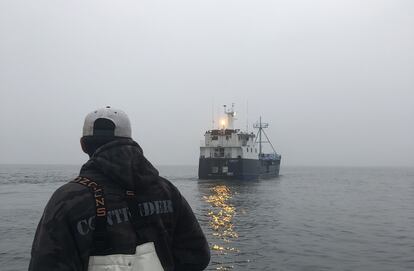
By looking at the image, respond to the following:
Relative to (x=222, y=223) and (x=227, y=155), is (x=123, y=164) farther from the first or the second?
(x=227, y=155)

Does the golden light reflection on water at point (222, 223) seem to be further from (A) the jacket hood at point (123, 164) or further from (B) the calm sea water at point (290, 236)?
(A) the jacket hood at point (123, 164)

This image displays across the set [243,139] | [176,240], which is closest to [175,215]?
[176,240]

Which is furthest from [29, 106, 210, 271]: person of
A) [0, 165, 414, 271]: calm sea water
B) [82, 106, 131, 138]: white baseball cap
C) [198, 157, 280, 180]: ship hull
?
[198, 157, 280, 180]: ship hull

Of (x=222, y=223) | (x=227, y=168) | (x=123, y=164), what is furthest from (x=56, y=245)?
(x=227, y=168)

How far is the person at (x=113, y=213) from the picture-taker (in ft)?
6.92

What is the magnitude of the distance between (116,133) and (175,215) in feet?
2.09

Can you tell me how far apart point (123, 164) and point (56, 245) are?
1.77ft

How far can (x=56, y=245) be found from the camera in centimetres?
209

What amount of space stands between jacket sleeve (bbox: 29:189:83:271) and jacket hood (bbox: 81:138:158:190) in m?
0.30

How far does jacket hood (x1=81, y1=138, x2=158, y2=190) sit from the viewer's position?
232cm

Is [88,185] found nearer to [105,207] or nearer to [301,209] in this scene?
[105,207]

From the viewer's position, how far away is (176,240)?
277cm

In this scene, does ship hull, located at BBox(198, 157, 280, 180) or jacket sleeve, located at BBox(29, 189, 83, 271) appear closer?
jacket sleeve, located at BBox(29, 189, 83, 271)

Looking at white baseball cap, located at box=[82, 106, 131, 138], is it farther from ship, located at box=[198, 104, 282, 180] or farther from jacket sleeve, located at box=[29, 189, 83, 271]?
ship, located at box=[198, 104, 282, 180]
